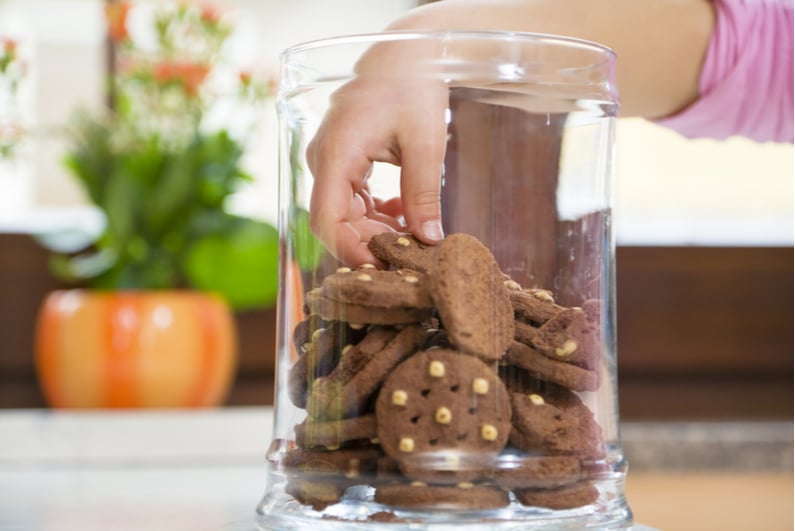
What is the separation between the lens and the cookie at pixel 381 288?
16.0 inches

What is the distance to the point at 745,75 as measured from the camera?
71cm

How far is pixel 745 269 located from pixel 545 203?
144 centimetres

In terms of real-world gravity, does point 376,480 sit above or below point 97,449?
above

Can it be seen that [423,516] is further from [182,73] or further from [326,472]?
[182,73]

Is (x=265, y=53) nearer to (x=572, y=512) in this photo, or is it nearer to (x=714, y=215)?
(x=714, y=215)

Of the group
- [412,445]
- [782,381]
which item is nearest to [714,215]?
[782,381]

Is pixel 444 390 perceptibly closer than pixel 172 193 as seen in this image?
Yes

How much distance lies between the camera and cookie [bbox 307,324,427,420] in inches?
16.1

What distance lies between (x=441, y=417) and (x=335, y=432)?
0.05m

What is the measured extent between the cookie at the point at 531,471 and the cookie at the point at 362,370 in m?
0.06

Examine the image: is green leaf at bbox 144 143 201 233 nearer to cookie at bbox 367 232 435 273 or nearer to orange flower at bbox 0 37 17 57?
orange flower at bbox 0 37 17 57

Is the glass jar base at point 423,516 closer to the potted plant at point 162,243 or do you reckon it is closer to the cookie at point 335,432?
the cookie at point 335,432

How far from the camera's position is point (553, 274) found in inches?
19.4

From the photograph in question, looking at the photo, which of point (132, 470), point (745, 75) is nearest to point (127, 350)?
point (132, 470)
